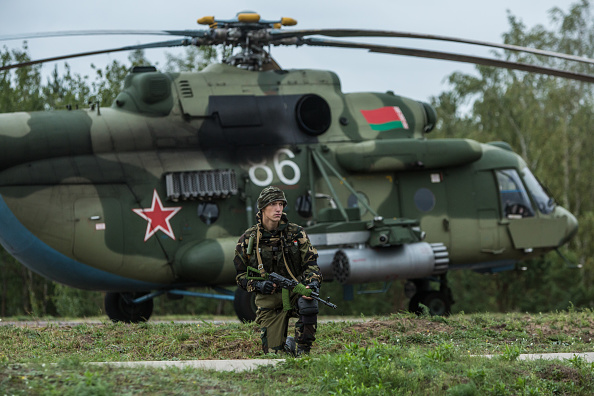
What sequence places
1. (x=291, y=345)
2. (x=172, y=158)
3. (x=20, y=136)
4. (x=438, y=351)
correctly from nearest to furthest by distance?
(x=438, y=351) < (x=291, y=345) < (x=20, y=136) < (x=172, y=158)

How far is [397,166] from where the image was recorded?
44.1 feet

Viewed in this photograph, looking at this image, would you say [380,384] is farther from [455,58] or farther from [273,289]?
[455,58]

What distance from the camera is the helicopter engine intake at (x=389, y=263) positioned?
1182cm

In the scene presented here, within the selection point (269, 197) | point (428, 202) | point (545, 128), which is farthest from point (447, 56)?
point (545, 128)

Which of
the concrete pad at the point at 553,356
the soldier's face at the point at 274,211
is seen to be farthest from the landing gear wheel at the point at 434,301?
the soldier's face at the point at 274,211

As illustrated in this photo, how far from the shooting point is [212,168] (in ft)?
40.8

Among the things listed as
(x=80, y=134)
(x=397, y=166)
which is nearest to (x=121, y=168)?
(x=80, y=134)

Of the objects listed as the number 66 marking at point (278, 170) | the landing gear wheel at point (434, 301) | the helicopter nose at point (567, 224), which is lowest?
the landing gear wheel at point (434, 301)

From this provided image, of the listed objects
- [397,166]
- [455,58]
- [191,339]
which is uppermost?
[455,58]

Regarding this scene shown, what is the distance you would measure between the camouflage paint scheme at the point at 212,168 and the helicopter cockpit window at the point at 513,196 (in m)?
0.15

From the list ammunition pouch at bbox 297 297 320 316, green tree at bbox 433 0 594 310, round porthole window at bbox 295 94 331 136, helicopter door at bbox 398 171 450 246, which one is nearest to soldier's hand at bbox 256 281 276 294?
ammunition pouch at bbox 297 297 320 316

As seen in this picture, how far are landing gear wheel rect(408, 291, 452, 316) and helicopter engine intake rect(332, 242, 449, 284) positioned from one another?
1504mm

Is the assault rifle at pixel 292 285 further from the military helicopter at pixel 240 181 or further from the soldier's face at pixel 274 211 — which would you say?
the military helicopter at pixel 240 181

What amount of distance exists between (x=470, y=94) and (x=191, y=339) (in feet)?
98.5
